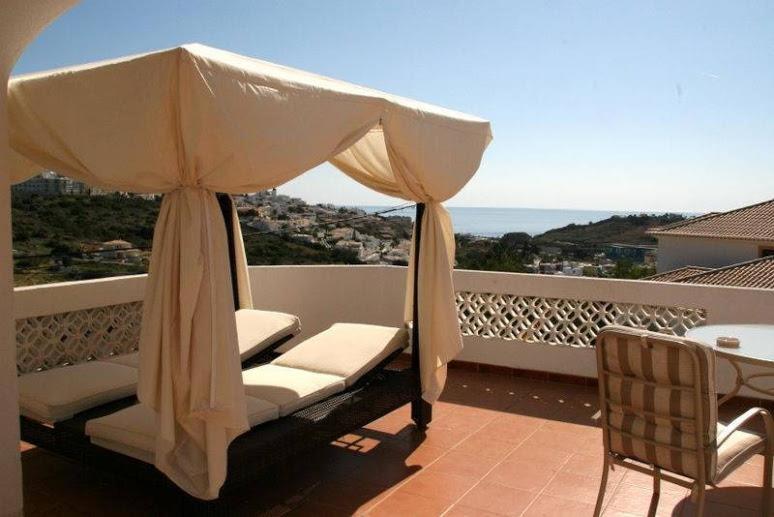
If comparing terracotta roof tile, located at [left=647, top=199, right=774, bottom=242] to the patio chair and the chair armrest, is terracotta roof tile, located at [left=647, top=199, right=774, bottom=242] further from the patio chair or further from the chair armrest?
the patio chair

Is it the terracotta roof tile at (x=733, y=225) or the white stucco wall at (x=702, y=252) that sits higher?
the terracotta roof tile at (x=733, y=225)

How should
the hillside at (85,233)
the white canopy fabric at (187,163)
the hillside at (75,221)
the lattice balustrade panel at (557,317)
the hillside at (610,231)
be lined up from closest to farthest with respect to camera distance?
1. the white canopy fabric at (187,163)
2. the lattice balustrade panel at (557,317)
3. the hillside at (85,233)
4. the hillside at (75,221)
5. the hillside at (610,231)

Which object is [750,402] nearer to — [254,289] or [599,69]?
[254,289]

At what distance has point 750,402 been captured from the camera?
507cm

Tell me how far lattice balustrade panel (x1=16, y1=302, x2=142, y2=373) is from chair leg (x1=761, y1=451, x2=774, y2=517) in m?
4.57

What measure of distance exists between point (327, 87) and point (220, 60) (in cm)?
76

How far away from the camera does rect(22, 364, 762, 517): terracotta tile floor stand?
10.8 feet

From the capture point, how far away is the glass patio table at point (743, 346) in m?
3.14

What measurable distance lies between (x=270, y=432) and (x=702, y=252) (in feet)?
95.3

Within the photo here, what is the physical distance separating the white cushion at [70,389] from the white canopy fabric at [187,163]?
101 centimetres

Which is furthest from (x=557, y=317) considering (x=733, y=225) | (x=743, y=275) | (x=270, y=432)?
(x=733, y=225)

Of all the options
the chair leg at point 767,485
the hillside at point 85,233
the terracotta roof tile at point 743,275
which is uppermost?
the hillside at point 85,233

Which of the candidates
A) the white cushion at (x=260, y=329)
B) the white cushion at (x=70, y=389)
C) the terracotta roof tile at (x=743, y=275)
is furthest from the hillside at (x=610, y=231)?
the white cushion at (x=70, y=389)

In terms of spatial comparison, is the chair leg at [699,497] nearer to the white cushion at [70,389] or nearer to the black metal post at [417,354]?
the black metal post at [417,354]
